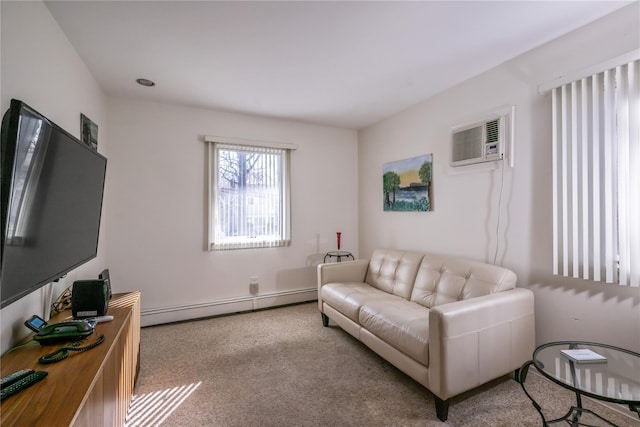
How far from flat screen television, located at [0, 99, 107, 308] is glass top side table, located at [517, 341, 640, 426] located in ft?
7.32

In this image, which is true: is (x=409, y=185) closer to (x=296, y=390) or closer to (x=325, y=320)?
(x=325, y=320)

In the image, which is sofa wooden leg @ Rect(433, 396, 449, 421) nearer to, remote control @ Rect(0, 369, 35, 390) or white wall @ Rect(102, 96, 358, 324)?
remote control @ Rect(0, 369, 35, 390)

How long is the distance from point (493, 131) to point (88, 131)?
11.4 feet

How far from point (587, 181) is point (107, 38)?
3.47 m

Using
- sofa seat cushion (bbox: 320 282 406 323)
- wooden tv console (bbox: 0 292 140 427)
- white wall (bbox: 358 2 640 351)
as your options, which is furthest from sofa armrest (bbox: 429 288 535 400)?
wooden tv console (bbox: 0 292 140 427)

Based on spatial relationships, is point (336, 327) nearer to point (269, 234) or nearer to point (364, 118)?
point (269, 234)

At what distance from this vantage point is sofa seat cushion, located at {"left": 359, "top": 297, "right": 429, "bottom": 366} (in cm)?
182

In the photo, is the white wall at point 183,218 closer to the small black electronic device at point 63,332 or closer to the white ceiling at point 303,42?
the white ceiling at point 303,42

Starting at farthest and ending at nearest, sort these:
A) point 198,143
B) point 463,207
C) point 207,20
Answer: point 198,143 → point 463,207 → point 207,20

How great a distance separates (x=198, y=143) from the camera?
333 cm

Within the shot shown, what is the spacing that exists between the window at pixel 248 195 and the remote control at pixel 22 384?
7.76 ft

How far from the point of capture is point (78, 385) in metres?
0.97

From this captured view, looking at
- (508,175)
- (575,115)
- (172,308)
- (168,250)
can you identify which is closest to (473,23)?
(575,115)

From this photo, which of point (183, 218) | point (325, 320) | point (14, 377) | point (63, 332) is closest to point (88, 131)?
point (183, 218)
